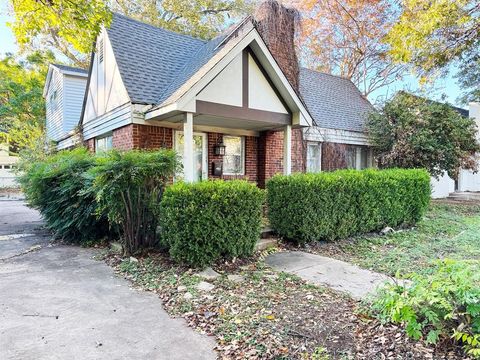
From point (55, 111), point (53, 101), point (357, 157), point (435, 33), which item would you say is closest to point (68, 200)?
point (357, 157)

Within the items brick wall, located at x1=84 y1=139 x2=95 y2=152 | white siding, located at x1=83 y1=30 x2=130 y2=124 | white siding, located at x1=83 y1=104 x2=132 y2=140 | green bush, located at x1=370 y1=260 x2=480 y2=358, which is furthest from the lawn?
brick wall, located at x1=84 y1=139 x2=95 y2=152

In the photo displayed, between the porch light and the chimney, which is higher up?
the chimney

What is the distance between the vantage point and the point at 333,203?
6887 mm

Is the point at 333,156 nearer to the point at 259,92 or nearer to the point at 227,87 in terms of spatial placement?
the point at 259,92

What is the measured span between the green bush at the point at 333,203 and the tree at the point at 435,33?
16.8ft

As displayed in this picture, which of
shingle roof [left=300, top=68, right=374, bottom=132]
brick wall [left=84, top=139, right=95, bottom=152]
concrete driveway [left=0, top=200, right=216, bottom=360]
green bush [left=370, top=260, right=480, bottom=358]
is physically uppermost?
shingle roof [left=300, top=68, right=374, bottom=132]

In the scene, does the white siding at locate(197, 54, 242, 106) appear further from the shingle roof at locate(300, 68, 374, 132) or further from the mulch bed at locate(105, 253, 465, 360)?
the shingle roof at locate(300, 68, 374, 132)

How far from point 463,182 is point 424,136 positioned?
9.44 metres

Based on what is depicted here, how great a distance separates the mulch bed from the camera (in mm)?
2805

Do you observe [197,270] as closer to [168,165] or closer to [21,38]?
[168,165]

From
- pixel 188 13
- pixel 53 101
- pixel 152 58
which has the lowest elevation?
pixel 152 58

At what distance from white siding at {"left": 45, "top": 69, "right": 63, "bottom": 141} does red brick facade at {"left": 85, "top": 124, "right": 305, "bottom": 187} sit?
→ 6.73m

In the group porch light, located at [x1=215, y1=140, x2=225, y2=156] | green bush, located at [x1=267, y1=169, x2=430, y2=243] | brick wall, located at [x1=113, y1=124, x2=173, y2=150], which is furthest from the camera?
porch light, located at [x1=215, y1=140, x2=225, y2=156]

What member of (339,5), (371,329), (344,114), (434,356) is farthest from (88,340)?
(339,5)
